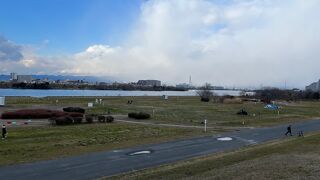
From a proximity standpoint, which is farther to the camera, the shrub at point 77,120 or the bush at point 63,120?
the shrub at point 77,120

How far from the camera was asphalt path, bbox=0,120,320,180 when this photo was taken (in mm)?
23141

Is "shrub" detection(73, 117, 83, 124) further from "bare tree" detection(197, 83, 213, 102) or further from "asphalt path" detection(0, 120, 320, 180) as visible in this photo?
"bare tree" detection(197, 83, 213, 102)

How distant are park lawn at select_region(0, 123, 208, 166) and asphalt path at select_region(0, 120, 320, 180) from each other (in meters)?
1.86

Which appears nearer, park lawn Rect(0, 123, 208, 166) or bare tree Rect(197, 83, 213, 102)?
park lawn Rect(0, 123, 208, 166)

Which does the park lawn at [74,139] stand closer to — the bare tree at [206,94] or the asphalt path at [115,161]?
the asphalt path at [115,161]

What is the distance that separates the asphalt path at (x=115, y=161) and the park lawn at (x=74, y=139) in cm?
186

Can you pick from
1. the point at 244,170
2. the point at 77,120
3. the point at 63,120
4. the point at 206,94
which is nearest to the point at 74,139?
the point at 63,120

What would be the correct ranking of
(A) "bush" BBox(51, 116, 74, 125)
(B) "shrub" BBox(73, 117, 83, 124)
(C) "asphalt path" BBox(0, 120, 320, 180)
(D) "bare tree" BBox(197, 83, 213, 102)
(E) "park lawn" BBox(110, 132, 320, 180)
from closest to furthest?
(E) "park lawn" BBox(110, 132, 320, 180) < (C) "asphalt path" BBox(0, 120, 320, 180) < (A) "bush" BBox(51, 116, 74, 125) < (B) "shrub" BBox(73, 117, 83, 124) < (D) "bare tree" BBox(197, 83, 213, 102)

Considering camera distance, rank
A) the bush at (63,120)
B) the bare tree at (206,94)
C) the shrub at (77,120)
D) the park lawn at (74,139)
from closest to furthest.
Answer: the park lawn at (74,139) → the bush at (63,120) → the shrub at (77,120) → the bare tree at (206,94)

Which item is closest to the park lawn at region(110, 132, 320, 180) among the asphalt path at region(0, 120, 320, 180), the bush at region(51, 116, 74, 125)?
the asphalt path at region(0, 120, 320, 180)

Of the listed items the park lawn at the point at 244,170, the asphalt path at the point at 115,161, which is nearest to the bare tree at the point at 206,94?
the asphalt path at the point at 115,161

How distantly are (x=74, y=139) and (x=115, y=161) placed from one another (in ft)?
36.7

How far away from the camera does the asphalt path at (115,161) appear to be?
23.1m

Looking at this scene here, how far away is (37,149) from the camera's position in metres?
32.1
